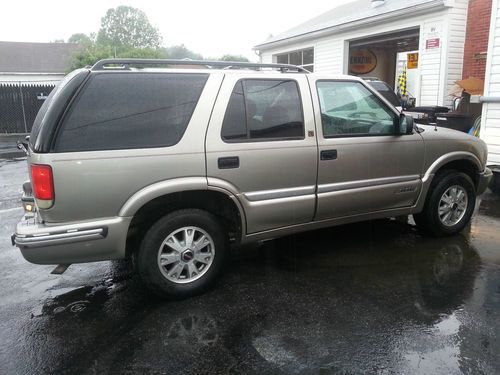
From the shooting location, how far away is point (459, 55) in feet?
37.4

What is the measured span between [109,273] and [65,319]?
0.91 meters

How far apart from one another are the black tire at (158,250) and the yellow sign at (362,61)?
1400 cm

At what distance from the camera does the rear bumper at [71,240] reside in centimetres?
329

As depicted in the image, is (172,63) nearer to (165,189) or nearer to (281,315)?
(165,189)

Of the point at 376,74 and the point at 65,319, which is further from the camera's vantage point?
the point at 376,74

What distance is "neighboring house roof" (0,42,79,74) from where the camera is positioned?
43.9 metres

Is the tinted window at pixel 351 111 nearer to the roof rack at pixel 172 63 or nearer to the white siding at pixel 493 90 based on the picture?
the roof rack at pixel 172 63

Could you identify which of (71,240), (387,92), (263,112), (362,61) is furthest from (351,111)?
(362,61)

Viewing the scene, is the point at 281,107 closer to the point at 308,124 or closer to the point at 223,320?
the point at 308,124

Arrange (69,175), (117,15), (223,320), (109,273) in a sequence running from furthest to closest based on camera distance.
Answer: (117,15)
(109,273)
(223,320)
(69,175)

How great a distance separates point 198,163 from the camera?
3.63m

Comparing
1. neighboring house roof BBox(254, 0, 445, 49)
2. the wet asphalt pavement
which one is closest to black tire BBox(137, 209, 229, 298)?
the wet asphalt pavement

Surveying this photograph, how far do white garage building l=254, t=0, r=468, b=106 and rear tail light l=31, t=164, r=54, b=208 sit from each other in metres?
10.6

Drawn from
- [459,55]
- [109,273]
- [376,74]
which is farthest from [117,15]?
[109,273]
